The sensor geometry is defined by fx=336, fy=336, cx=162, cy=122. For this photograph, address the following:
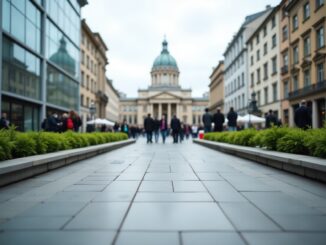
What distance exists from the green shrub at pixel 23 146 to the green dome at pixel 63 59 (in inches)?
732

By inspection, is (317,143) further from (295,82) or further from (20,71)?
(295,82)

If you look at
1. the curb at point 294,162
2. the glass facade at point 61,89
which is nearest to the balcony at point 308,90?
the curb at point 294,162

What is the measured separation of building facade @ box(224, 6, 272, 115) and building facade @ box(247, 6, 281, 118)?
2256 millimetres

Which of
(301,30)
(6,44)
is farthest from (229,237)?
(301,30)

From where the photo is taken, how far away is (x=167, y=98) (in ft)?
337

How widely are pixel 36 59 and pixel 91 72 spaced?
24877 mm

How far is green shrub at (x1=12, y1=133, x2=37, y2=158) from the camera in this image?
21.9 feet

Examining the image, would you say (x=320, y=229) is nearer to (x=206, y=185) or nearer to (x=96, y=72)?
(x=206, y=185)

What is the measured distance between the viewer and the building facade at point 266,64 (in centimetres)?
3631

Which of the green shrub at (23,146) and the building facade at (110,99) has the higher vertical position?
→ the building facade at (110,99)

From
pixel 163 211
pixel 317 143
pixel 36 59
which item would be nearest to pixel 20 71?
pixel 36 59

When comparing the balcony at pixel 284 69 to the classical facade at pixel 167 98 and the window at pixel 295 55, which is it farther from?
the classical facade at pixel 167 98

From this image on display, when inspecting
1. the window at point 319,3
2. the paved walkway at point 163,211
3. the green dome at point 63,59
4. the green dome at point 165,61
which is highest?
the green dome at point 165,61

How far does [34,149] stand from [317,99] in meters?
24.3
